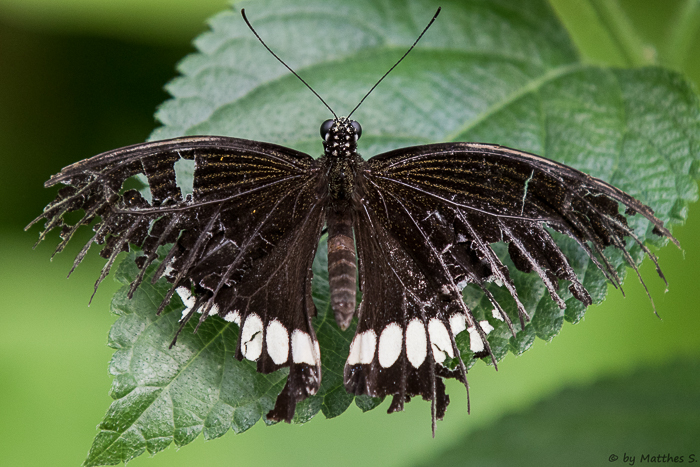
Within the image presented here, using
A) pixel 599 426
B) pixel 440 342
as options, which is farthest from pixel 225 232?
pixel 599 426

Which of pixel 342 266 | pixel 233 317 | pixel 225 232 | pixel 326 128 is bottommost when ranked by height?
pixel 233 317

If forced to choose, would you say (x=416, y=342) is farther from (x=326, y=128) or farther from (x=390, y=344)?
(x=326, y=128)

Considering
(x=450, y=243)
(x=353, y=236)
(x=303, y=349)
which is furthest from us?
(x=353, y=236)

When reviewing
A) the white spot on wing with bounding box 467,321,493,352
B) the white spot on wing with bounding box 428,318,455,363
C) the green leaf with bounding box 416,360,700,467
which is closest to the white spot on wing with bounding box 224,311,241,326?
the white spot on wing with bounding box 428,318,455,363

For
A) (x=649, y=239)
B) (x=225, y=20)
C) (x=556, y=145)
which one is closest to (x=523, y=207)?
(x=649, y=239)

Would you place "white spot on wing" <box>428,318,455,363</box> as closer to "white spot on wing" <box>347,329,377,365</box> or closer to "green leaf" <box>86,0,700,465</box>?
"green leaf" <box>86,0,700,465</box>

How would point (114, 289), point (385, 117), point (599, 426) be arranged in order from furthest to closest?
point (114, 289) < point (599, 426) < point (385, 117)

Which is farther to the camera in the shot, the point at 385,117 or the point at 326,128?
the point at 385,117
